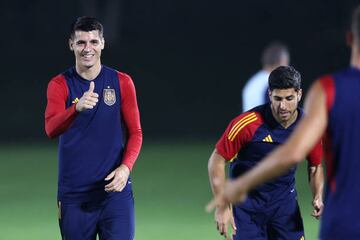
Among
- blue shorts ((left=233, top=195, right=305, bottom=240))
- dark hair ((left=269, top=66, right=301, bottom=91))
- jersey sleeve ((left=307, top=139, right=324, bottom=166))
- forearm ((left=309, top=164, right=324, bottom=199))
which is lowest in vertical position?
blue shorts ((left=233, top=195, right=305, bottom=240))

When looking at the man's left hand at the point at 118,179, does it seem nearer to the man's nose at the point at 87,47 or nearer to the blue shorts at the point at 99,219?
the blue shorts at the point at 99,219

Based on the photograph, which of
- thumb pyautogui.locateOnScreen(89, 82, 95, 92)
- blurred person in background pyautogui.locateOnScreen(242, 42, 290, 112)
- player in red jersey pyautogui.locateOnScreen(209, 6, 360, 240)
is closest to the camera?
player in red jersey pyautogui.locateOnScreen(209, 6, 360, 240)

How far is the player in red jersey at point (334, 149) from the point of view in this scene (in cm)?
385

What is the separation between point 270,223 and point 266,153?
1.77 feet

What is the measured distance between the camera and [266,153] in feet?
21.8

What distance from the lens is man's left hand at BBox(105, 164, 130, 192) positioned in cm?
643

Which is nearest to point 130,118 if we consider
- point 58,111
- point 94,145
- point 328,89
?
point 94,145

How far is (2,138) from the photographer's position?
2091cm

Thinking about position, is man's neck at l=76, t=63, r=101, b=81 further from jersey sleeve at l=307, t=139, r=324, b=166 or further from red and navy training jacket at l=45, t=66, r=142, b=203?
jersey sleeve at l=307, t=139, r=324, b=166

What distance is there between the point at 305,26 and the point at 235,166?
99.7 feet

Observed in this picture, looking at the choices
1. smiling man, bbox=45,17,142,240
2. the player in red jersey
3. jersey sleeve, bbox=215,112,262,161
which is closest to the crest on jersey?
smiling man, bbox=45,17,142,240

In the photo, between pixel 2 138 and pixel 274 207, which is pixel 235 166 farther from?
pixel 2 138

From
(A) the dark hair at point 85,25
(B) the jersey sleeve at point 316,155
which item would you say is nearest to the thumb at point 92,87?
(A) the dark hair at point 85,25

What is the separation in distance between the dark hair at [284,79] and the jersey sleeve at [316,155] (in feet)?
1.47
